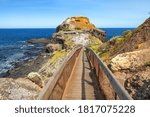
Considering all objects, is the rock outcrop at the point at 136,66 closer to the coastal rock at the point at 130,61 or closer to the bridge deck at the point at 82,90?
the coastal rock at the point at 130,61

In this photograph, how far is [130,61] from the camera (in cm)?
1136

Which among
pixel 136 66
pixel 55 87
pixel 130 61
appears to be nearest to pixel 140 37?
pixel 130 61

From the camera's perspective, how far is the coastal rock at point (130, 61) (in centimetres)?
1109

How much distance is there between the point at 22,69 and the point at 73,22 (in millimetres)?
41572

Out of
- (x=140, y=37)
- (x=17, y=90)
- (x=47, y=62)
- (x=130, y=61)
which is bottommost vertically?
(x=47, y=62)

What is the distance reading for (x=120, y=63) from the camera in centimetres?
1170

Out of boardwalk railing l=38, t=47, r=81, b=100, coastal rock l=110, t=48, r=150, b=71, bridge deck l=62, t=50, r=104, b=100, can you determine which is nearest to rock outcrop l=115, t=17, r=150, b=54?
bridge deck l=62, t=50, r=104, b=100

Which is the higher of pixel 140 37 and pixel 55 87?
pixel 140 37

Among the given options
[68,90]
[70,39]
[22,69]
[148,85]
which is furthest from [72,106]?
[70,39]

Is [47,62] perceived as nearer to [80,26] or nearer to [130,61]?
[80,26]

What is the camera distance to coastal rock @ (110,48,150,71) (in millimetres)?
11093

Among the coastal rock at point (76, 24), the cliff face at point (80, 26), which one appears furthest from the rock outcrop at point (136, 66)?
the coastal rock at point (76, 24)

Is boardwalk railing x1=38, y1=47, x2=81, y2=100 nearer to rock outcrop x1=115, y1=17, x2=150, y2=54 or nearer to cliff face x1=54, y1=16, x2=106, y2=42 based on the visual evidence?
rock outcrop x1=115, y1=17, x2=150, y2=54

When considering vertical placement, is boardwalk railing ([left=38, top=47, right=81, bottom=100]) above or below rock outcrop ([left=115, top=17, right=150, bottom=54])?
below
